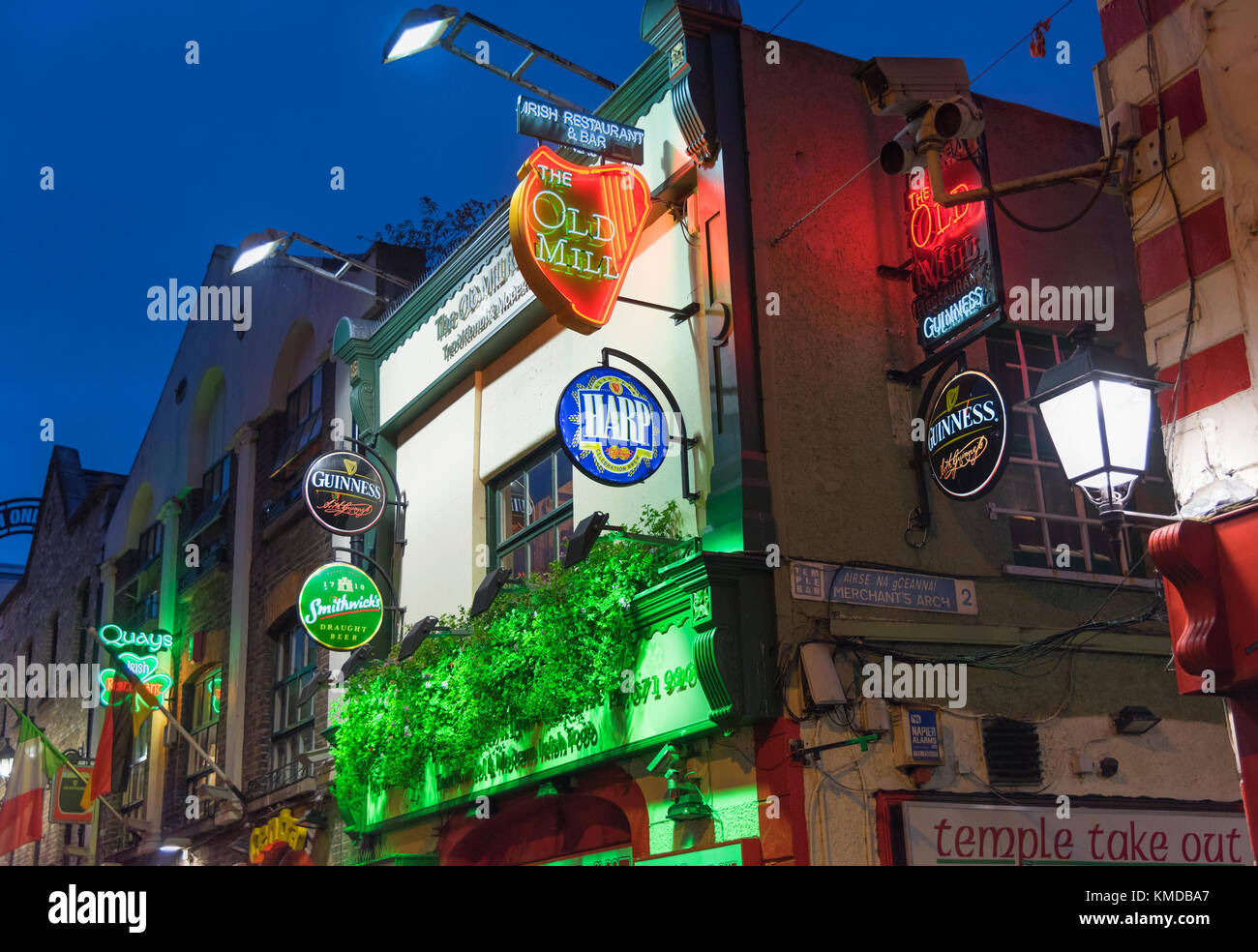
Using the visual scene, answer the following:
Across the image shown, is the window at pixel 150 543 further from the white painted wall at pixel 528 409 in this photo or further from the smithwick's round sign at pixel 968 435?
the smithwick's round sign at pixel 968 435

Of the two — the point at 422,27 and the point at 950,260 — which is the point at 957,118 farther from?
the point at 422,27

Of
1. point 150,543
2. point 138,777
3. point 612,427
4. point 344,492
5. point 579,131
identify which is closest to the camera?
point 612,427

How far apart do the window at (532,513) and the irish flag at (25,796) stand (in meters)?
12.3

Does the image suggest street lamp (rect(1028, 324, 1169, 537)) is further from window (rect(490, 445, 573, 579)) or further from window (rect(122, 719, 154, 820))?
window (rect(122, 719, 154, 820))

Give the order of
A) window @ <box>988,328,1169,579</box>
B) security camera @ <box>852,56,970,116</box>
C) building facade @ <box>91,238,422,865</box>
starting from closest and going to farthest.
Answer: security camera @ <box>852,56,970,116</box> < window @ <box>988,328,1169,579</box> < building facade @ <box>91,238,422,865</box>

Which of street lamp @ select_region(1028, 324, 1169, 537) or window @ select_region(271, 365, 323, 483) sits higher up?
window @ select_region(271, 365, 323, 483)

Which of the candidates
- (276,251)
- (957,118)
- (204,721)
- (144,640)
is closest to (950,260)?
(957,118)

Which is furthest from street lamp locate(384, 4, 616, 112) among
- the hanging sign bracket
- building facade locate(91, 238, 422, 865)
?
building facade locate(91, 238, 422, 865)

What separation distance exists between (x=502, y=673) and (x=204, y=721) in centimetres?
1089

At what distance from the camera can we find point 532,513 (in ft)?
42.5

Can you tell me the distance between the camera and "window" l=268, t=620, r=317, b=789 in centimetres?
1681

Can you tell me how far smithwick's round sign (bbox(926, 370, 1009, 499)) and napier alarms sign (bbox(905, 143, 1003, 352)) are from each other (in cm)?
65

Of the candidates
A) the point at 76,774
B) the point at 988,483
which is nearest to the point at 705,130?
the point at 988,483
